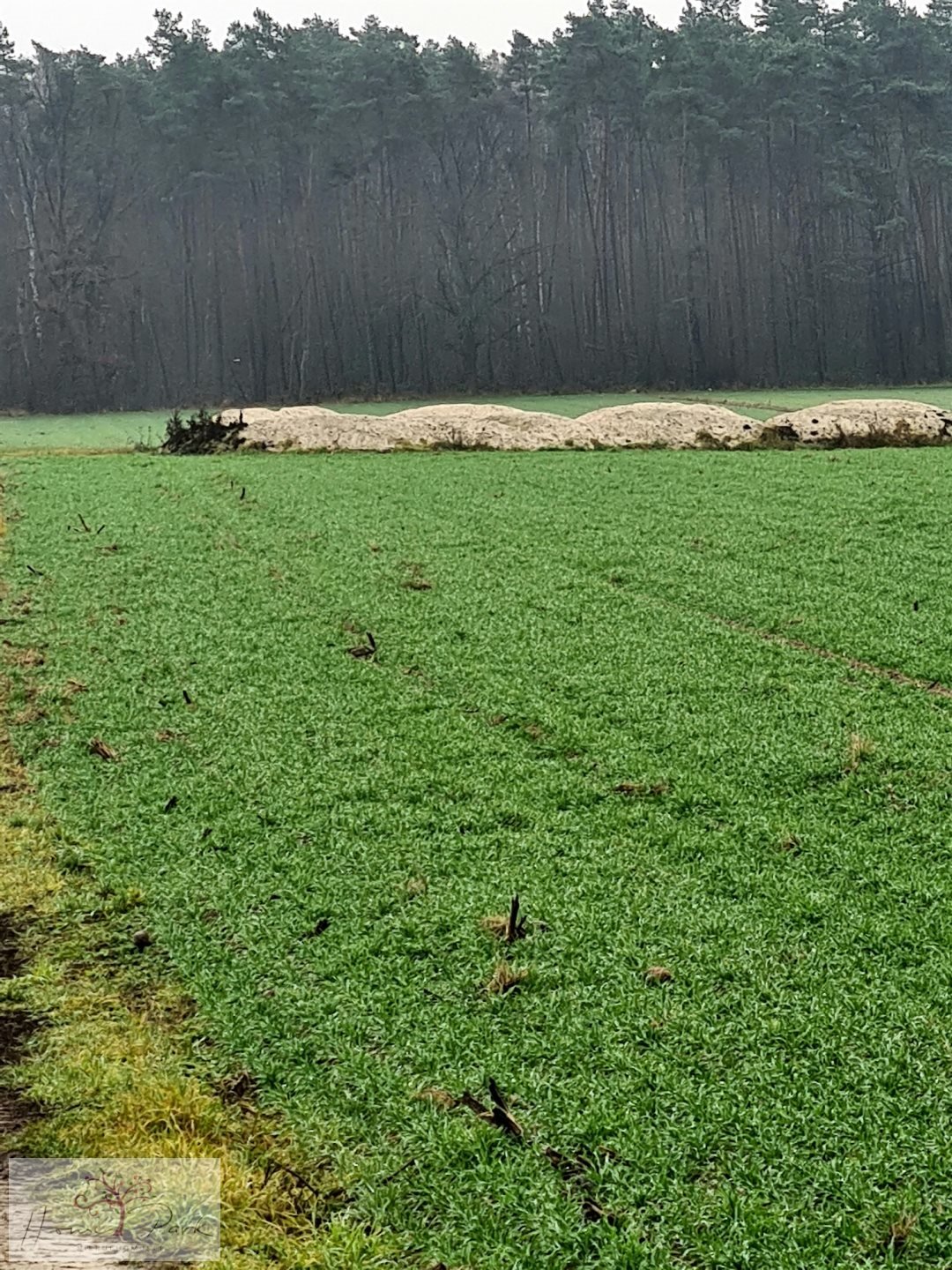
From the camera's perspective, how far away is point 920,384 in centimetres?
3856

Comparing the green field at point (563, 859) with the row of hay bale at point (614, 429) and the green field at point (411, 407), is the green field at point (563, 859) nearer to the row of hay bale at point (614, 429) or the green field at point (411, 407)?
the row of hay bale at point (614, 429)

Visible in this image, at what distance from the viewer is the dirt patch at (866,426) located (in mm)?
16812

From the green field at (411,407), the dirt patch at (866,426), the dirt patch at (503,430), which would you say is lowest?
the dirt patch at (866,426)

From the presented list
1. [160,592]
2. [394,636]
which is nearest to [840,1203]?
[394,636]

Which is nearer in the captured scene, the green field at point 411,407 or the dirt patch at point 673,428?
the dirt patch at point 673,428

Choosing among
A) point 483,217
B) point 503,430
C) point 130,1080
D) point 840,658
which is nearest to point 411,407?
point 483,217

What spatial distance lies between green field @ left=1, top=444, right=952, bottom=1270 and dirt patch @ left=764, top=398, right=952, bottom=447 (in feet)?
22.2

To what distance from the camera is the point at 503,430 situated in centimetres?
1806

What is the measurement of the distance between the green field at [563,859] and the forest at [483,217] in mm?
30055

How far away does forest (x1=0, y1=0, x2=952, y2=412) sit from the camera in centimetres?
3794

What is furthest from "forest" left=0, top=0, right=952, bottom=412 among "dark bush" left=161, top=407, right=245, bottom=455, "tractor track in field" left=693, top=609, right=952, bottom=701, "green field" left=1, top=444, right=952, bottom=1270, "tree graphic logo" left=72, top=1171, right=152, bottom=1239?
"tree graphic logo" left=72, top=1171, right=152, bottom=1239

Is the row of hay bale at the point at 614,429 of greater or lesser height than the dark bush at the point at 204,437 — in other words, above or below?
below

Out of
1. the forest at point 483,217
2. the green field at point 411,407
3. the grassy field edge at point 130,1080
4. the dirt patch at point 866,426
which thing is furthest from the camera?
the forest at point 483,217

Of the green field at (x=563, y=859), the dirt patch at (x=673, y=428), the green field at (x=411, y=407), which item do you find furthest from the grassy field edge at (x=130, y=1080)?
the green field at (x=411, y=407)
